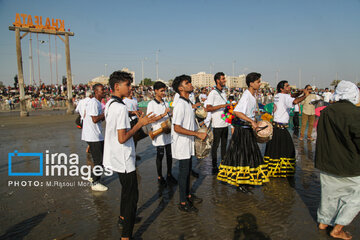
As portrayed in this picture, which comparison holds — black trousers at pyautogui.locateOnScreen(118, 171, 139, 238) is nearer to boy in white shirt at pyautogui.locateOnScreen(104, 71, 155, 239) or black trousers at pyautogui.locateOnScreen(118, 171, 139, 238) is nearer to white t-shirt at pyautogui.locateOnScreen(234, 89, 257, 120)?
boy in white shirt at pyautogui.locateOnScreen(104, 71, 155, 239)

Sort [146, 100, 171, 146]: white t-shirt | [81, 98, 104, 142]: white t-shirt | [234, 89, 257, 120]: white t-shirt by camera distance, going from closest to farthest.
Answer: [234, 89, 257, 120]: white t-shirt < [81, 98, 104, 142]: white t-shirt < [146, 100, 171, 146]: white t-shirt

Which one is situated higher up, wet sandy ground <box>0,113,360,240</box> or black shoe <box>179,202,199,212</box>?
black shoe <box>179,202,199,212</box>

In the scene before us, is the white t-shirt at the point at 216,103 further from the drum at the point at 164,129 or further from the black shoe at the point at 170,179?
the black shoe at the point at 170,179

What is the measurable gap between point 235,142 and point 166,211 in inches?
69.3

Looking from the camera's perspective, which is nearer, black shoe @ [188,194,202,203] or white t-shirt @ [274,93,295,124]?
black shoe @ [188,194,202,203]

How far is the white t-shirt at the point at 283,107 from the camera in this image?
526 centimetres

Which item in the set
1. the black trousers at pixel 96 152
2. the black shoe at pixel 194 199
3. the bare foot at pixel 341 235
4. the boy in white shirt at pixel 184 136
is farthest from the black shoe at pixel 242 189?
the black trousers at pixel 96 152

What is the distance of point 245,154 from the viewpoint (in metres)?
4.50

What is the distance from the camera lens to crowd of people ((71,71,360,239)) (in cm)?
298

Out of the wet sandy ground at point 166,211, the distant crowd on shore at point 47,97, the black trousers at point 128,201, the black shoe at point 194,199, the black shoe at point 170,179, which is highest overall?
the distant crowd on shore at point 47,97

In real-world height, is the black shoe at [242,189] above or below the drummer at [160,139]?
below

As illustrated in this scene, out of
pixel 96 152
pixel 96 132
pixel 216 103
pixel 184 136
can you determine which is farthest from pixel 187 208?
pixel 216 103

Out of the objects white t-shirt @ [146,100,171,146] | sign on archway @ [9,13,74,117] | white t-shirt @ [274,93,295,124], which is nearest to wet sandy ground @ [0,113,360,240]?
white t-shirt @ [146,100,171,146]

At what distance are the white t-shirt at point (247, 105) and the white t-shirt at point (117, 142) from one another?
217 cm
